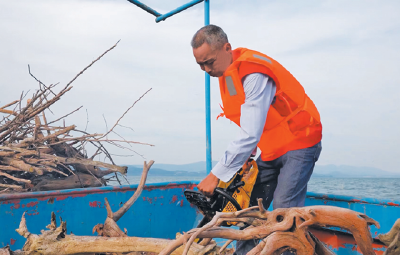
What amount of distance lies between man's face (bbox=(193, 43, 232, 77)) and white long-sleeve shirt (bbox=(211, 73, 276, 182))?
24cm

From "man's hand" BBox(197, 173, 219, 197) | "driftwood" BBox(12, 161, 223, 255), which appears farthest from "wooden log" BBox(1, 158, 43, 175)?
"man's hand" BBox(197, 173, 219, 197)

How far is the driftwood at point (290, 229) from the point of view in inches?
43.9

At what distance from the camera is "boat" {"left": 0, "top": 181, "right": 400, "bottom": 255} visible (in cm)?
264

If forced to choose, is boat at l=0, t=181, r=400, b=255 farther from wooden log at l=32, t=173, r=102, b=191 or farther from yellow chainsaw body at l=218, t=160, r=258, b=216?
wooden log at l=32, t=173, r=102, b=191

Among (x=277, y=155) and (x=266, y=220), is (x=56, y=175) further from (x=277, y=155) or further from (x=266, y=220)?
(x=266, y=220)

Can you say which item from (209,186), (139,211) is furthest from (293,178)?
(139,211)

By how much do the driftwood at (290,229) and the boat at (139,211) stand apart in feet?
5.24

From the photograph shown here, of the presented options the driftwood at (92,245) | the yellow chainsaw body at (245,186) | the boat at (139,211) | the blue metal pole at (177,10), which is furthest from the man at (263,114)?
the blue metal pole at (177,10)

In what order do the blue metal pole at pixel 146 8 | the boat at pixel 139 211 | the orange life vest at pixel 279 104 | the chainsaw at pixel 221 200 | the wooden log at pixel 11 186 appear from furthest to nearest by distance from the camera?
the blue metal pole at pixel 146 8 < the wooden log at pixel 11 186 < the boat at pixel 139 211 < the orange life vest at pixel 279 104 < the chainsaw at pixel 221 200

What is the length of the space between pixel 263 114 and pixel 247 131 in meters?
0.13

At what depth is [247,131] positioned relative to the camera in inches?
78.2

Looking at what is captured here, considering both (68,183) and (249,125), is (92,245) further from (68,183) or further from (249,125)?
(68,183)

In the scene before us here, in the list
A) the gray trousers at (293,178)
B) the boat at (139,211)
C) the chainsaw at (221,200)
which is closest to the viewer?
the chainsaw at (221,200)

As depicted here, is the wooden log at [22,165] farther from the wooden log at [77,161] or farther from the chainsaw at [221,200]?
the chainsaw at [221,200]
